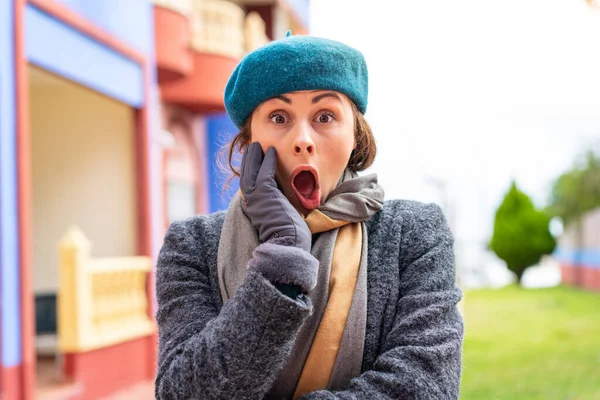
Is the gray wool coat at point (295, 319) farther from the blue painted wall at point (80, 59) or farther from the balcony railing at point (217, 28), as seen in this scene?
the balcony railing at point (217, 28)

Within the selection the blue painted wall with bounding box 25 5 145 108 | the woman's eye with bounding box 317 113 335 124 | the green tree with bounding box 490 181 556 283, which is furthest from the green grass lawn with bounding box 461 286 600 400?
the green tree with bounding box 490 181 556 283

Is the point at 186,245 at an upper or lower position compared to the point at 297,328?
upper

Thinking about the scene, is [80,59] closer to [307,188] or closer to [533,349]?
[307,188]

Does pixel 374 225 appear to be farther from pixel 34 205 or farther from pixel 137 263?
pixel 34 205

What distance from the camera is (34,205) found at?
7785 millimetres

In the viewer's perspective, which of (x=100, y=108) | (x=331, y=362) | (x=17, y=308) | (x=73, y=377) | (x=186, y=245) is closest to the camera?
(x=331, y=362)

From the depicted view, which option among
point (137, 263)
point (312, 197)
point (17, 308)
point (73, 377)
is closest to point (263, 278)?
point (312, 197)

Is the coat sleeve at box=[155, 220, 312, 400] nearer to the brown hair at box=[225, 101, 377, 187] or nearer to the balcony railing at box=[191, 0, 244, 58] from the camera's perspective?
the brown hair at box=[225, 101, 377, 187]

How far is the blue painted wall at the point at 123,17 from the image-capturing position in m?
5.82

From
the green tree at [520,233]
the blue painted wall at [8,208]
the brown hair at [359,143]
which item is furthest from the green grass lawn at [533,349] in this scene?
the green tree at [520,233]

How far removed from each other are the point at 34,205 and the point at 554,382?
5.84 metres

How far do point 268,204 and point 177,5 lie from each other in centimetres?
708

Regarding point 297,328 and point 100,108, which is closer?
point 297,328

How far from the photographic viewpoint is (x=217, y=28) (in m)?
8.87
